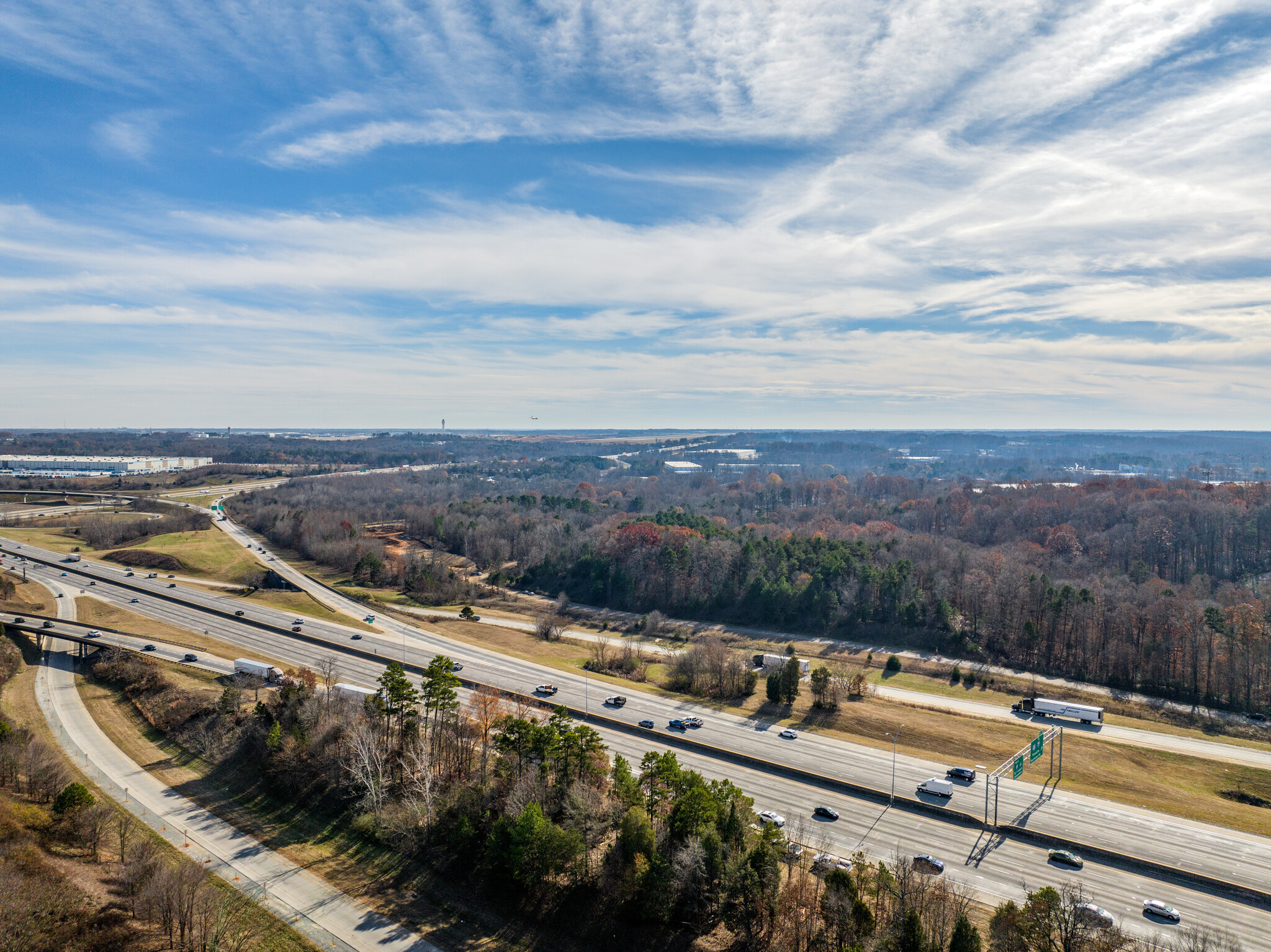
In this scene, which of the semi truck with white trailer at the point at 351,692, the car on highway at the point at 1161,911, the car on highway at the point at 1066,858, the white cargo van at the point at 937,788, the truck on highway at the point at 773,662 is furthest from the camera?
the truck on highway at the point at 773,662

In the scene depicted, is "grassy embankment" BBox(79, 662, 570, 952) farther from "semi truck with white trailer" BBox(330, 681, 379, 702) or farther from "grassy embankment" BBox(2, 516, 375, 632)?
"grassy embankment" BBox(2, 516, 375, 632)

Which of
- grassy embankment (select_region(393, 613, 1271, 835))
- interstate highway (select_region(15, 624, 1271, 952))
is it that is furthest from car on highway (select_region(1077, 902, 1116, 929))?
Answer: grassy embankment (select_region(393, 613, 1271, 835))

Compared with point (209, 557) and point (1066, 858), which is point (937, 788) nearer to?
point (1066, 858)

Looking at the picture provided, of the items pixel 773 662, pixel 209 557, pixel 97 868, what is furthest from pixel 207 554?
pixel 773 662

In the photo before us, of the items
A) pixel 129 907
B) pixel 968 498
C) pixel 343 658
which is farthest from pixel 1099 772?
pixel 968 498

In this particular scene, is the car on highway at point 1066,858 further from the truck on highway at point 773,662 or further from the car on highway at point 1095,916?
the truck on highway at point 773,662

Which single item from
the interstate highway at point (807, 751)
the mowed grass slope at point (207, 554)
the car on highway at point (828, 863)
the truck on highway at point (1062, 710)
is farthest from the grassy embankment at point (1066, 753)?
the mowed grass slope at point (207, 554)
